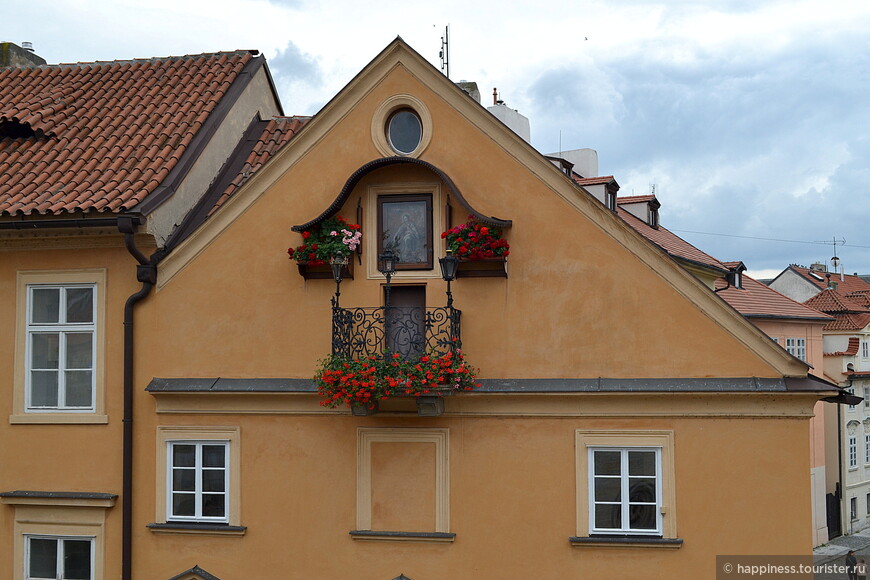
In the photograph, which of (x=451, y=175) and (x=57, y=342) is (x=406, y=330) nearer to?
(x=451, y=175)

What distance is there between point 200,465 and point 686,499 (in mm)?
6314

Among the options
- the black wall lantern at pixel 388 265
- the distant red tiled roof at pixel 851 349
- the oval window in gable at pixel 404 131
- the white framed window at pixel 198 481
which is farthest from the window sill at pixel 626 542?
the distant red tiled roof at pixel 851 349

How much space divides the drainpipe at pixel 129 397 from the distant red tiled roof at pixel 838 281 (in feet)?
134

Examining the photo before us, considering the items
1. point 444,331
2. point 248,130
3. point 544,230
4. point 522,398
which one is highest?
point 248,130

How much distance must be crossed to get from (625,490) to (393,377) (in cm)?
320

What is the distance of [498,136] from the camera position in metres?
11.8

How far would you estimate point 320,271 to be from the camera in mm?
12133

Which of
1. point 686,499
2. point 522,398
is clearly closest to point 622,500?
point 686,499

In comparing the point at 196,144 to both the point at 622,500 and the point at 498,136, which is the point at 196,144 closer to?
the point at 498,136

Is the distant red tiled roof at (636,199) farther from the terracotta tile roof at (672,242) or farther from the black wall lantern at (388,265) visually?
the black wall lantern at (388,265)

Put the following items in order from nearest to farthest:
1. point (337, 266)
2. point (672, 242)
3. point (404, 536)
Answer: point (337, 266) < point (404, 536) < point (672, 242)

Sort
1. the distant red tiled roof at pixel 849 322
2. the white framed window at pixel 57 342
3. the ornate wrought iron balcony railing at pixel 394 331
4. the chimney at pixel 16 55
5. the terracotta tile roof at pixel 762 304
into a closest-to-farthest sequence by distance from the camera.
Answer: the ornate wrought iron balcony railing at pixel 394 331 → the white framed window at pixel 57 342 → the chimney at pixel 16 55 → the terracotta tile roof at pixel 762 304 → the distant red tiled roof at pixel 849 322

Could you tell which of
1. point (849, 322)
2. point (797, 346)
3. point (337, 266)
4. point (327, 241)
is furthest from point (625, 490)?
point (849, 322)

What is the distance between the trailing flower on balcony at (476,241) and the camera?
11406mm
